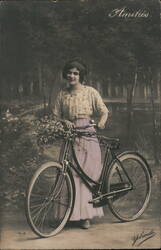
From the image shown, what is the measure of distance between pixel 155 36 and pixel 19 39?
1478 millimetres

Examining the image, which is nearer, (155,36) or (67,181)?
(67,181)

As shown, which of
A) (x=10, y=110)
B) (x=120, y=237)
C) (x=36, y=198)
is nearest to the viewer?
(x=36, y=198)

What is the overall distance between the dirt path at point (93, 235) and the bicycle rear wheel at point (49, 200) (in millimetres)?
117

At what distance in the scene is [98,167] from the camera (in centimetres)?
375

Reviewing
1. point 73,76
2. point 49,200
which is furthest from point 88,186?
point 73,76

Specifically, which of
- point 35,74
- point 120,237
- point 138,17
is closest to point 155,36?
point 138,17

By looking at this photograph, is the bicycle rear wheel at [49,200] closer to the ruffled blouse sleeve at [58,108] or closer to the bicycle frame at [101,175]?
the bicycle frame at [101,175]

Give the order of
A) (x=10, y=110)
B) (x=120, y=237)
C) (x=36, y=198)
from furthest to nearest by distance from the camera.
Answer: (x=10, y=110), (x=120, y=237), (x=36, y=198)

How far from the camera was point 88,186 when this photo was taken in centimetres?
367

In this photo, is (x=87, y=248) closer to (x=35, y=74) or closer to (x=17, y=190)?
(x=17, y=190)

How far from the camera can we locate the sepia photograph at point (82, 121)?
3.59 metres
